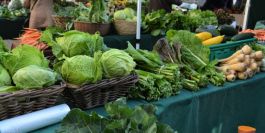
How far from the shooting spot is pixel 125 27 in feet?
12.3

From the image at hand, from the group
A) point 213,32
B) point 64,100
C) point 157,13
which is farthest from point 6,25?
point 64,100

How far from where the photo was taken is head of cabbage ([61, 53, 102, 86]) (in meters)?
1.68

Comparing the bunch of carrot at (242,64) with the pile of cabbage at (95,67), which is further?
the bunch of carrot at (242,64)

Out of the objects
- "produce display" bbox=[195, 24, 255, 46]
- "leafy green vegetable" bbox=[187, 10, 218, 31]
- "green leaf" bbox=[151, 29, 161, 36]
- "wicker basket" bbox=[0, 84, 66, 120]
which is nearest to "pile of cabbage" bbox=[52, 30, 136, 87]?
"wicker basket" bbox=[0, 84, 66, 120]

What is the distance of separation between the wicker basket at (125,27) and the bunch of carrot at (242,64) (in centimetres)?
122

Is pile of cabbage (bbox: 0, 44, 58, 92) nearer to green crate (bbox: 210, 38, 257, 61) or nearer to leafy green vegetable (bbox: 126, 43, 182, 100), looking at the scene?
leafy green vegetable (bbox: 126, 43, 182, 100)

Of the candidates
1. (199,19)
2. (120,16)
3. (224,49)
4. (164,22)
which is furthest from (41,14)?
(224,49)

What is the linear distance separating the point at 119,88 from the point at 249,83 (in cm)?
125

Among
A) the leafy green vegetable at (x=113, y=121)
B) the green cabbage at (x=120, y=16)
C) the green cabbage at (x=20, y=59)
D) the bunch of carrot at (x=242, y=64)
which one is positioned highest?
the green cabbage at (x=120, y=16)

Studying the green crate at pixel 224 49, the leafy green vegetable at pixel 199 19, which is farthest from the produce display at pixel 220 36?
the leafy green vegetable at pixel 199 19

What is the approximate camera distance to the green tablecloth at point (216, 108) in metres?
2.06

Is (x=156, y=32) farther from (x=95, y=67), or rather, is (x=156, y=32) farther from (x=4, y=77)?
(x=4, y=77)

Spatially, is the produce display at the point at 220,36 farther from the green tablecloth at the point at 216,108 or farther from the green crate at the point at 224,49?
the green tablecloth at the point at 216,108

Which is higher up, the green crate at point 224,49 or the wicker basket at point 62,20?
the wicker basket at point 62,20
